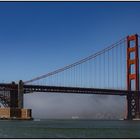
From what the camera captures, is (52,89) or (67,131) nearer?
(67,131)

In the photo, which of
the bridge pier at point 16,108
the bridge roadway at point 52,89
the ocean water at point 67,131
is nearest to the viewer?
the ocean water at point 67,131

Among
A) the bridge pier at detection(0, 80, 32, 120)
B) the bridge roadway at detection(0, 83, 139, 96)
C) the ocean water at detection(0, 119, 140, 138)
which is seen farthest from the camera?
the bridge roadway at detection(0, 83, 139, 96)

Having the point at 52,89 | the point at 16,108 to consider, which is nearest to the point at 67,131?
the point at 16,108

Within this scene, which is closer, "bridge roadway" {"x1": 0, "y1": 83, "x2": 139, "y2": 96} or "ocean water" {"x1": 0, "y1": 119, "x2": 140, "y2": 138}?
"ocean water" {"x1": 0, "y1": 119, "x2": 140, "y2": 138}

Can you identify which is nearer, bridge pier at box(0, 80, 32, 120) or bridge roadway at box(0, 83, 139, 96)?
bridge pier at box(0, 80, 32, 120)

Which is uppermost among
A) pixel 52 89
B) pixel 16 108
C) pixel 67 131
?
pixel 52 89

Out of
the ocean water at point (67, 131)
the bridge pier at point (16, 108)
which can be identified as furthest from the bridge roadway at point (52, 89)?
the ocean water at point (67, 131)

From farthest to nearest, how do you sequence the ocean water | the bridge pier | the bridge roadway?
the bridge roadway, the bridge pier, the ocean water

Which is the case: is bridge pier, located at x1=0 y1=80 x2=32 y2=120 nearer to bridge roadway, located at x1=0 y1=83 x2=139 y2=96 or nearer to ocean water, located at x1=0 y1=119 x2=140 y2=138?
bridge roadway, located at x1=0 y1=83 x2=139 y2=96

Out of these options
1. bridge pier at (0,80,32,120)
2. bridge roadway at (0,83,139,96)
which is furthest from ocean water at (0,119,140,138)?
bridge roadway at (0,83,139,96)

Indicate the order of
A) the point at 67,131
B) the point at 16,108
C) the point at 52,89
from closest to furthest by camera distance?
1. the point at 67,131
2. the point at 16,108
3. the point at 52,89

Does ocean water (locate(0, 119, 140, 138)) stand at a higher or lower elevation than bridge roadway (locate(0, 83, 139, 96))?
lower

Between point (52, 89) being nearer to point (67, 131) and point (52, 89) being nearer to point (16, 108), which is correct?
point (16, 108)

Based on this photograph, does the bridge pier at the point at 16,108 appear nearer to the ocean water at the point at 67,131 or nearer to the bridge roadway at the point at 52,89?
the bridge roadway at the point at 52,89
